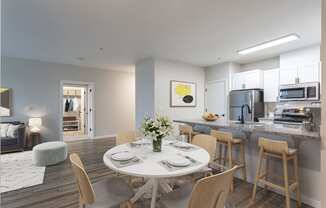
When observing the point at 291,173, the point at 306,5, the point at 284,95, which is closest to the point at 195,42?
the point at 306,5

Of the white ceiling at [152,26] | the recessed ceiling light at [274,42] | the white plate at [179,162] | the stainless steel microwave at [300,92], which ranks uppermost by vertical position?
the white ceiling at [152,26]

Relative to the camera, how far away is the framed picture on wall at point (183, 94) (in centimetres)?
535

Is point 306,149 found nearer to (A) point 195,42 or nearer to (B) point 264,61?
(A) point 195,42

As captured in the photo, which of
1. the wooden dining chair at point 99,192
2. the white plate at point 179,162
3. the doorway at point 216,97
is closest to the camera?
the wooden dining chair at point 99,192

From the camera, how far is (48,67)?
18.4 feet

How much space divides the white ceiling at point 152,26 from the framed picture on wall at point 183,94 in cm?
110

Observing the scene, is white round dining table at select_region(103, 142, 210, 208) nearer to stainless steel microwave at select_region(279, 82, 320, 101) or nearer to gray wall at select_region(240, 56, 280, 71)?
stainless steel microwave at select_region(279, 82, 320, 101)

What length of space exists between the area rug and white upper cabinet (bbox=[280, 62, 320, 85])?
5.60m

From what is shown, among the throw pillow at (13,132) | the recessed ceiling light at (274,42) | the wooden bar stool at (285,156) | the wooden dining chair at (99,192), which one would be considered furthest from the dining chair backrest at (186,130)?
the throw pillow at (13,132)

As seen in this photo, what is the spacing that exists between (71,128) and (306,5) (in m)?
8.62

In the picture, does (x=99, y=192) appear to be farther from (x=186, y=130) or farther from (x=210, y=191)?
(x=186, y=130)

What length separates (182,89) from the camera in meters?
5.57

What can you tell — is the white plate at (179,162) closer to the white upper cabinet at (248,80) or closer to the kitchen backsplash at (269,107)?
the white upper cabinet at (248,80)

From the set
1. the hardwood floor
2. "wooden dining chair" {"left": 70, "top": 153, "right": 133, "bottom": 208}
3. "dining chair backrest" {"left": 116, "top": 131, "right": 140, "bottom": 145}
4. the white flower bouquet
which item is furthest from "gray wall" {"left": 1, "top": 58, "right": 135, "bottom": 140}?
the white flower bouquet
